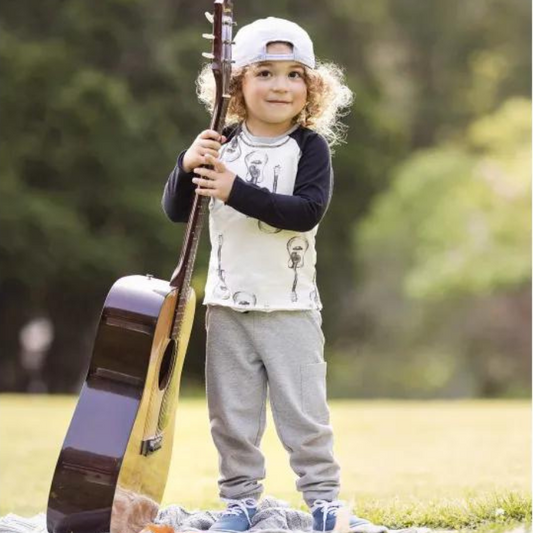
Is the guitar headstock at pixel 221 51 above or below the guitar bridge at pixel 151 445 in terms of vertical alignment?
above

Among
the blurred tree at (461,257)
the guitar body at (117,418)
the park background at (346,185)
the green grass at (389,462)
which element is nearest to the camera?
the guitar body at (117,418)

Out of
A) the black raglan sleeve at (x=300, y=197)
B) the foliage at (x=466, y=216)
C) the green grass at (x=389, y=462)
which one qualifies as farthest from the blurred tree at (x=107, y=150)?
the black raglan sleeve at (x=300, y=197)

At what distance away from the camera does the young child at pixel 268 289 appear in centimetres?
379

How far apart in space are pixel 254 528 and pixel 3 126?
13.0 metres

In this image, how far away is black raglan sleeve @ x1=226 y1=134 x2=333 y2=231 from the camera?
362 centimetres

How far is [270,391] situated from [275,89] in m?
0.93

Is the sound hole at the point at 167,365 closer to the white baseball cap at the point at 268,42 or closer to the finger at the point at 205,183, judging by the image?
the finger at the point at 205,183

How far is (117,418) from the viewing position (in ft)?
11.5

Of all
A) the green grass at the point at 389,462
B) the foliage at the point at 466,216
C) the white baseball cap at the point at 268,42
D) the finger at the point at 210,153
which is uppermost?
the foliage at the point at 466,216

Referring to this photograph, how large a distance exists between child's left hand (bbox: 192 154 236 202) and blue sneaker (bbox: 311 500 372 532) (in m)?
0.98

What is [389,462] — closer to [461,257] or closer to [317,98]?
[317,98]

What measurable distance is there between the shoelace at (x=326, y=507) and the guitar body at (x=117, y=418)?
20.9 inches

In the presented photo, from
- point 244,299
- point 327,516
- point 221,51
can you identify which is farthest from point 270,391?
point 221,51

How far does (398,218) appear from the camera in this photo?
2067cm
